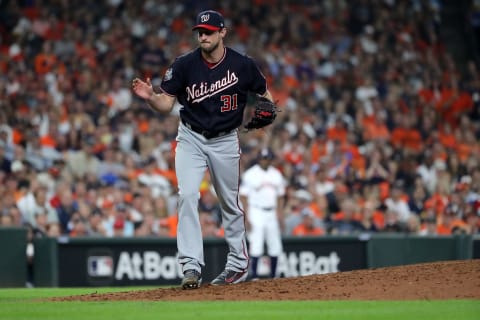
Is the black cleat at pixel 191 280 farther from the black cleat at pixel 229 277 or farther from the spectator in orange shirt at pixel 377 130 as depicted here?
the spectator in orange shirt at pixel 377 130

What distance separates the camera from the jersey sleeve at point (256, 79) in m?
9.11

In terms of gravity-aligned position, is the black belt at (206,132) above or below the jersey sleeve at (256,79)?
below

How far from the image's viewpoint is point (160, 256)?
49.5 feet

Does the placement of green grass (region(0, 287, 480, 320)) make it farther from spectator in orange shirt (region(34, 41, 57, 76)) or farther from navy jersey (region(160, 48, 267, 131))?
spectator in orange shirt (region(34, 41, 57, 76))

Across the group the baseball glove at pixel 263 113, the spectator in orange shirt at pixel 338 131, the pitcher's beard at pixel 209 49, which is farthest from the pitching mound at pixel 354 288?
the spectator in orange shirt at pixel 338 131

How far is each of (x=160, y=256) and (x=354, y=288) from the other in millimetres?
6925

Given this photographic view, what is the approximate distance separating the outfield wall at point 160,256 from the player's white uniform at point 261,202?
19.2 inches

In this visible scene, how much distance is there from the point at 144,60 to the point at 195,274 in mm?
11952

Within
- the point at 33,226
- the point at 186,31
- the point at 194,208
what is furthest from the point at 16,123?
the point at 194,208

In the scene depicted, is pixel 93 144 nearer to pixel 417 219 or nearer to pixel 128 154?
pixel 128 154

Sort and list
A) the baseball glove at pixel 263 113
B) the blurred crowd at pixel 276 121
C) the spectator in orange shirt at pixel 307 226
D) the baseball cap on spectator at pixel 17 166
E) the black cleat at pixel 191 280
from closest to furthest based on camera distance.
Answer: the black cleat at pixel 191 280 < the baseball glove at pixel 263 113 < the baseball cap on spectator at pixel 17 166 < the blurred crowd at pixel 276 121 < the spectator in orange shirt at pixel 307 226

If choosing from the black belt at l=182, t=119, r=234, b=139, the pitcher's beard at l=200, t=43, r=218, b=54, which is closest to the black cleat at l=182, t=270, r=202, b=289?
the black belt at l=182, t=119, r=234, b=139

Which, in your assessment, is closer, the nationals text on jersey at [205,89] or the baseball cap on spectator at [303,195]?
the nationals text on jersey at [205,89]

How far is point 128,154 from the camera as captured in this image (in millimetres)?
18109
